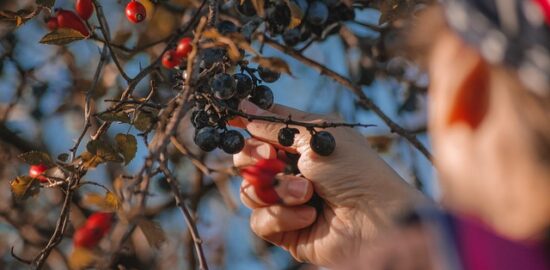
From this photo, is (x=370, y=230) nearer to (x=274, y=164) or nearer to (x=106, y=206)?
(x=274, y=164)

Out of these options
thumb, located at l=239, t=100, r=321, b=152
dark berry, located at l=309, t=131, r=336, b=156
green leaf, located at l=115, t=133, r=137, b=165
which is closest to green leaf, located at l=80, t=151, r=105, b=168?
green leaf, located at l=115, t=133, r=137, b=165

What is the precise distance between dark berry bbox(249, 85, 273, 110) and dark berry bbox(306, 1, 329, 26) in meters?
0.44

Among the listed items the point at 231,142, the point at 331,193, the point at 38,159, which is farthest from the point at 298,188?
the point at 38,159

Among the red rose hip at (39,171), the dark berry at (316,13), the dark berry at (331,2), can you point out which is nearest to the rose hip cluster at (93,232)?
the red rose hip at (39,171)

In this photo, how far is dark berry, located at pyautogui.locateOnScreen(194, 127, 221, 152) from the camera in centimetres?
202

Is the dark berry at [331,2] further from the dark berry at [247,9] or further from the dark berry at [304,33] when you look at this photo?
the dark berry at [247,9]

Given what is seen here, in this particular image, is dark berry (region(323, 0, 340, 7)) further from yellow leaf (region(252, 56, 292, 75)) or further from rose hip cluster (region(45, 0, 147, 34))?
yellow leaf (region(252, 56, 292, 75))

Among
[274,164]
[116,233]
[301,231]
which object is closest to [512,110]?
[116,233]

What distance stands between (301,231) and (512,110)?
133 cm

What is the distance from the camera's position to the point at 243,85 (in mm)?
1997

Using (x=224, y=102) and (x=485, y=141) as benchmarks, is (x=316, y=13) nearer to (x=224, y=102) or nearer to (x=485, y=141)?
(x=224, y=102)

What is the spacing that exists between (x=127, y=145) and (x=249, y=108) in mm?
319

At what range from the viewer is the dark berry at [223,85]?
1.90 meters

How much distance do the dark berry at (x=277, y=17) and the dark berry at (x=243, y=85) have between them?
0.82 ft
